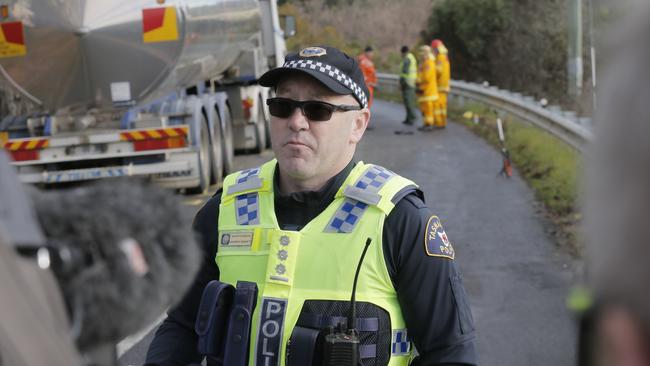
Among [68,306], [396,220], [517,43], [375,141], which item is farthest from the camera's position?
[517,43]

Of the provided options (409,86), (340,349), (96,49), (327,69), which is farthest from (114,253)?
(409,86)

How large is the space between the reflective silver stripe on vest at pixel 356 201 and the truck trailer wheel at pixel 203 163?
10.1 m

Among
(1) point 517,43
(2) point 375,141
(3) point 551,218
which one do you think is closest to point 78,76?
(3) point 551,218

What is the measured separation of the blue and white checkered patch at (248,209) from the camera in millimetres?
3219

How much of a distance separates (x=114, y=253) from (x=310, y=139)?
2367 millimetres

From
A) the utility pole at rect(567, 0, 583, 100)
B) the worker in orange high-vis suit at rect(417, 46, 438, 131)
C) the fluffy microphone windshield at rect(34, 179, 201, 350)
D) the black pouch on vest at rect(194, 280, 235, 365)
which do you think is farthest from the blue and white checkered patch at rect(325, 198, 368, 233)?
the worker in orange high-vis suit at rect(417, 46, 438, 131)

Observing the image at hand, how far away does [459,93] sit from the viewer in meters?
24.7

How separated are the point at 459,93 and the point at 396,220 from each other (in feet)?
72.1

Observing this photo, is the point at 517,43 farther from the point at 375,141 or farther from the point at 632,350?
the point at 632,350

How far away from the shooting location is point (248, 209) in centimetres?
325

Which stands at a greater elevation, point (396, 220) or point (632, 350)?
point (632, 350)

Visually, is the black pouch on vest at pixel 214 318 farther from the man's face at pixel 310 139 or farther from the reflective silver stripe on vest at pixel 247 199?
the man's face at pixel 310 139

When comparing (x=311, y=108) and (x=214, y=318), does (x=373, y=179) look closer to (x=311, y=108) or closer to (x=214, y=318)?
(x=311, y=108)

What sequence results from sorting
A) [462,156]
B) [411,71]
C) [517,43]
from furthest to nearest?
[517,43] < [411,71] < [462,156]
